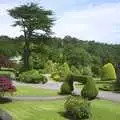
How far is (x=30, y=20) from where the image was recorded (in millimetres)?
60094

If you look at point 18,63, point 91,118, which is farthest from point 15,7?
point 91,118

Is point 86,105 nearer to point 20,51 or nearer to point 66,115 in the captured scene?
point 66,115

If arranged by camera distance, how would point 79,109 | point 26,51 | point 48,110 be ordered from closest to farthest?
point 79,109
point 48,110
point 26,51

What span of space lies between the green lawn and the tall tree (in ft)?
105

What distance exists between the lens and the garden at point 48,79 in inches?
955

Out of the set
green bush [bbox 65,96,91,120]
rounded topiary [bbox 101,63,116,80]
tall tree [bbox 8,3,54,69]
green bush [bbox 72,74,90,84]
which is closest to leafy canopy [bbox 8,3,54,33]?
tall tree [bbox 8,3,54,69]

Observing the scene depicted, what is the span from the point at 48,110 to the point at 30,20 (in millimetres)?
36172

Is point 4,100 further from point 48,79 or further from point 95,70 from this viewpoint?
point 95,70

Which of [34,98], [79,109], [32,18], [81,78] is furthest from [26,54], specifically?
[79,109]

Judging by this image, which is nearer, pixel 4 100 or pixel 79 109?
pixel 79 109

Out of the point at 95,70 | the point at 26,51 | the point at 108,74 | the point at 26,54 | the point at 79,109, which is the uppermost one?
the point at 26,51

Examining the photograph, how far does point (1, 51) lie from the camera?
6241 cm

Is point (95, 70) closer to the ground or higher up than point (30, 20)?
closer to the ground

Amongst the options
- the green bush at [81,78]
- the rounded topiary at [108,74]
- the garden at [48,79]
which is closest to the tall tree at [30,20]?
the garden at [48,79]
